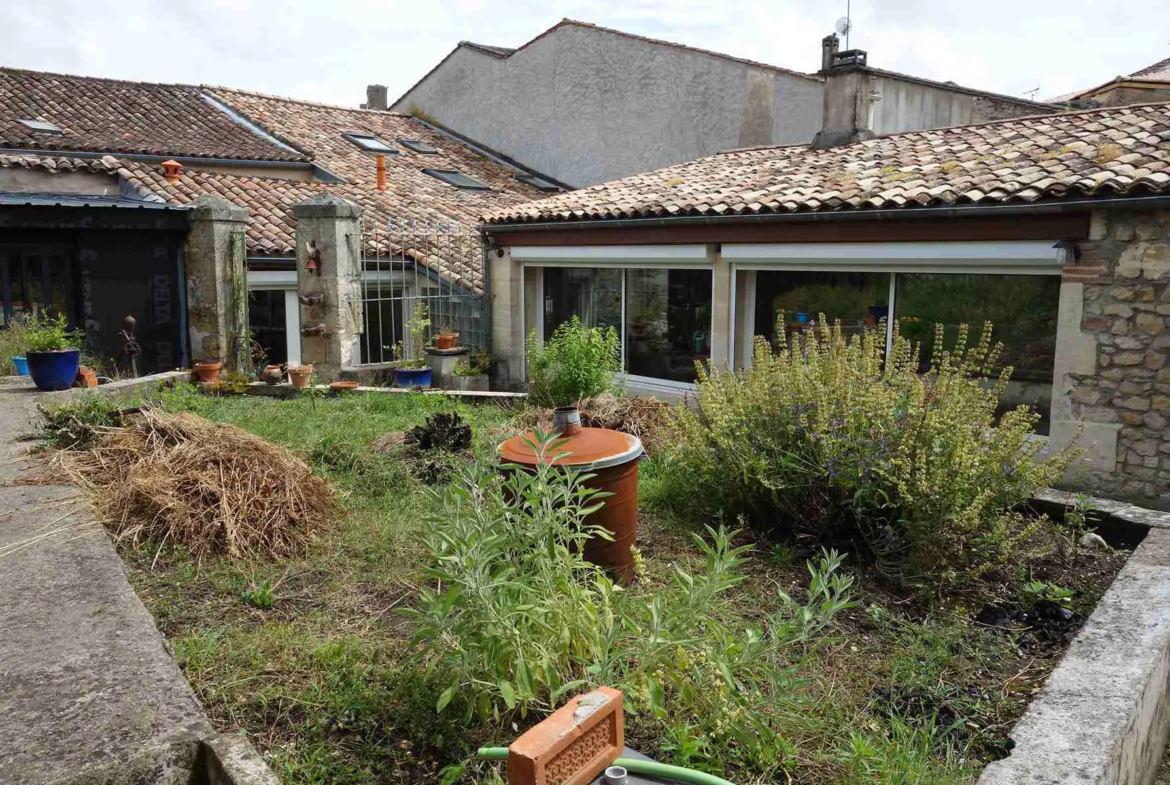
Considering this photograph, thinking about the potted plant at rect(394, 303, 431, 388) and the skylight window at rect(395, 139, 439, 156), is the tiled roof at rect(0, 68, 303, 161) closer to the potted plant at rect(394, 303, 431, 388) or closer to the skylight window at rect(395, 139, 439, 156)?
the skylight window at rect(395, 139, 439, 156)

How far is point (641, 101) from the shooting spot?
18.6 meters

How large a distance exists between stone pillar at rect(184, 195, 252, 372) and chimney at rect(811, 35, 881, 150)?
856cm

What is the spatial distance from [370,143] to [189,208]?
8.72 metres

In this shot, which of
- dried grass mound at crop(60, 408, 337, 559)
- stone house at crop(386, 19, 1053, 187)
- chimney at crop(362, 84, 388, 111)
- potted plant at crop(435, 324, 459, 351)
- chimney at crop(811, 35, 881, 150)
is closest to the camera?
dried grass mound at crop(60, 408, 337, 559)

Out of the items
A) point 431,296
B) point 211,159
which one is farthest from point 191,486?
point 211,159

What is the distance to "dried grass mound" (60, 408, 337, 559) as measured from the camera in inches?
193

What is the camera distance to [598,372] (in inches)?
394

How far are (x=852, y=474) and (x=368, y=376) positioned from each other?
8670mm

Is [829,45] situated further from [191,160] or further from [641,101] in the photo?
[191,160]

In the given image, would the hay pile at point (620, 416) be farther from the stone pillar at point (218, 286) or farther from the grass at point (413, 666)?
the stone pillar at point (218, 286)

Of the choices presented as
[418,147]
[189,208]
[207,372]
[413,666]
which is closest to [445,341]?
[207,372]

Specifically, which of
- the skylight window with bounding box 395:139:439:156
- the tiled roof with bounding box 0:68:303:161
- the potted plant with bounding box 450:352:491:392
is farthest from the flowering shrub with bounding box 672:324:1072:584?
the skylight window with bounding box 395:139:439:156

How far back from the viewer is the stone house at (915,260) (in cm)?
764

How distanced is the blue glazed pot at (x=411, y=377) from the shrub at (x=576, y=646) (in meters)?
9.14
